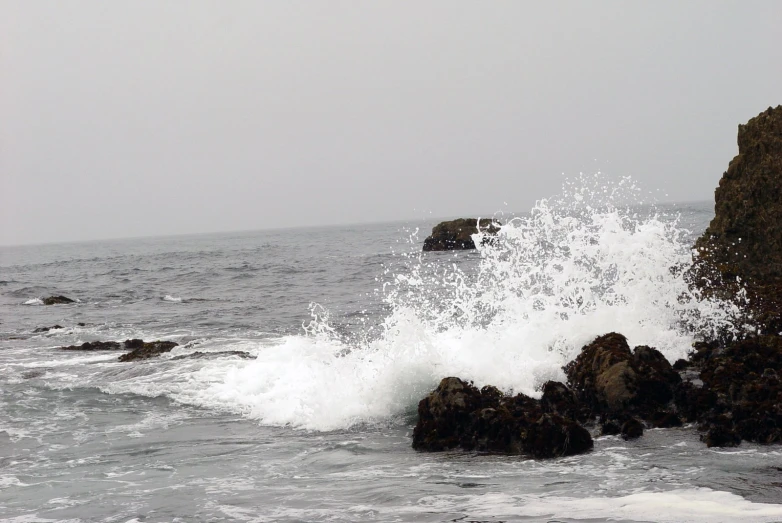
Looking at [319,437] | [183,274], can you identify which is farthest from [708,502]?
[183,274]

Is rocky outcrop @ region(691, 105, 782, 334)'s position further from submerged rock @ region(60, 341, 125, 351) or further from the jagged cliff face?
submerged rock @ region(60, 341, 125, 351)

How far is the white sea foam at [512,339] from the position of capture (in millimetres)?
9445

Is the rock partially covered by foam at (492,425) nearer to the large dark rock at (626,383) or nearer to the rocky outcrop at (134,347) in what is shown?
the large dark rock at (626,383)

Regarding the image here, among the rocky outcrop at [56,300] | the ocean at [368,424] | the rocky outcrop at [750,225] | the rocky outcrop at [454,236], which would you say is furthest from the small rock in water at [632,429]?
the rocky outcrop at [454,236]

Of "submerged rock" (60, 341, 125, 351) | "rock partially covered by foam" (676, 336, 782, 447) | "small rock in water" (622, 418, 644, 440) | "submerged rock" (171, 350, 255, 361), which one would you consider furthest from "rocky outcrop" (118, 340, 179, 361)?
"rock partially covered by foam" (676, 336, 782, 447)

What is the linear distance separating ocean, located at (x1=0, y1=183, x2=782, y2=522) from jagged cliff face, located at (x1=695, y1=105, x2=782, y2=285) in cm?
73

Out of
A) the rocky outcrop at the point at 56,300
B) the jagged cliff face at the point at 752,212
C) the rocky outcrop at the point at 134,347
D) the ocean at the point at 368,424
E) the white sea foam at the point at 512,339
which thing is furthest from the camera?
the rocky outcrop at the point at 56,300

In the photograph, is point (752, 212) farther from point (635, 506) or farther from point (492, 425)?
point (635, 506)

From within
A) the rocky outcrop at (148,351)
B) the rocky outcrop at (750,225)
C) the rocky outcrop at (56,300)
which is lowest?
the rocky outcrop at (56,300)

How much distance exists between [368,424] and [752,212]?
7345 mm

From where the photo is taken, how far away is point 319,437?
8.56 m

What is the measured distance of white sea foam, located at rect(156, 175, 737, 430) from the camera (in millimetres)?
9445

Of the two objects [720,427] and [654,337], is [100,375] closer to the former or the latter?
[654,337]

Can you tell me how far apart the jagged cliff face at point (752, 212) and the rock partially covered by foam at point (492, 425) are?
5.40 m
